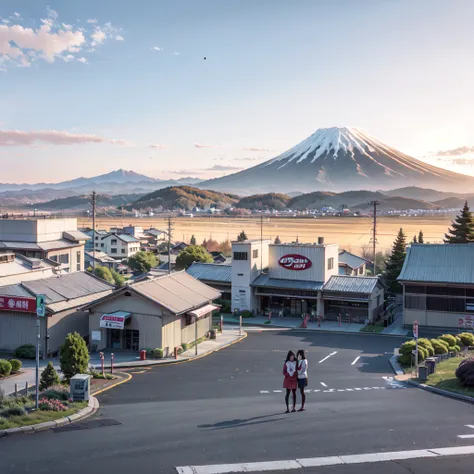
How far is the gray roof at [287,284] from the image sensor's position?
1773 inches

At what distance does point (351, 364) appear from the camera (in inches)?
1114

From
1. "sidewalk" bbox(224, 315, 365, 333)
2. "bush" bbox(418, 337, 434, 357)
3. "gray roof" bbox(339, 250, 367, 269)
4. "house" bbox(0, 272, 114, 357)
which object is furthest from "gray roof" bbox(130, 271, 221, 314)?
"gray roof" bbox(339, 250, 367, 269)

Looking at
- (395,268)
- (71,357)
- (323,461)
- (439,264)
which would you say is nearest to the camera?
(323,461)

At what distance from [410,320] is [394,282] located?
13.7m

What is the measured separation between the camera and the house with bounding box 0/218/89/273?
52781 mm

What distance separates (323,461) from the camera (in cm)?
1129

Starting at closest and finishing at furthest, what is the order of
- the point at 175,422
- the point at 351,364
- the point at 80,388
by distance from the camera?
1. the point at 175,422
2. the point at 80,388
3. the point at 351,364

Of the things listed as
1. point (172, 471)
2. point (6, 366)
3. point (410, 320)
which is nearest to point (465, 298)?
point (410, 320)

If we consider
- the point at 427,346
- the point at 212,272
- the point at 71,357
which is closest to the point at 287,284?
the point at 212,272

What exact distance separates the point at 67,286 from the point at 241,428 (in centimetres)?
2229

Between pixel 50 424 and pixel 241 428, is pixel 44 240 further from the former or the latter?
pixel 241 428

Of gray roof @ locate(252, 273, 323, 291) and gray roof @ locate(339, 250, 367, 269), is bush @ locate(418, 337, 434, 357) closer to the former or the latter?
gray roof @ locate(252, 273, 323, 291)

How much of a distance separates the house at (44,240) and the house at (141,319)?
22.6 meters

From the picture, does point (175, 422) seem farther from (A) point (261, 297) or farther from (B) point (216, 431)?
(A) point (261, 297)
